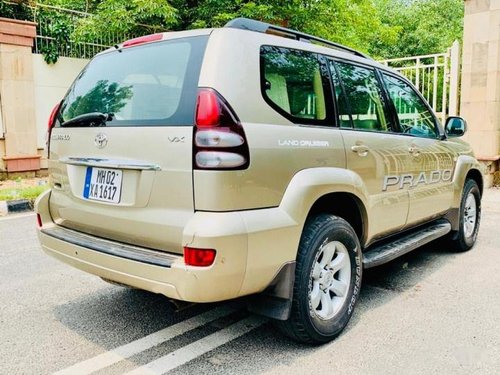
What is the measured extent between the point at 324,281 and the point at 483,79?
8.02m

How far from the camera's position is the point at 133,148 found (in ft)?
8.36

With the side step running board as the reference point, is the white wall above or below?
above

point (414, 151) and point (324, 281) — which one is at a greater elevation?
point (414, 151)

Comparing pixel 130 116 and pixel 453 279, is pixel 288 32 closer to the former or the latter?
pixel 130 116

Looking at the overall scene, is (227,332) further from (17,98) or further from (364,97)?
(17,98)

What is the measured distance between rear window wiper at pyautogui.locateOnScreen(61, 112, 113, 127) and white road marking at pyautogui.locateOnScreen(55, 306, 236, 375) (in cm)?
130

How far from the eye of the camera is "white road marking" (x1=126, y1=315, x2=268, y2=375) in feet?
8.38

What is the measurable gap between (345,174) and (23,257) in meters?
3.32

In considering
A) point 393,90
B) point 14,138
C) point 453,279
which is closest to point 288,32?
point 393,90

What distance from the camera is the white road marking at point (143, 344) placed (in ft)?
8.43

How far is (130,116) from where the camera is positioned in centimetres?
264

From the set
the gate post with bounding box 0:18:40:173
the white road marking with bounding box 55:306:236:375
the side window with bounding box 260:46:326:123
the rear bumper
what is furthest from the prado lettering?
the gate post with bounding box 0:18:40:173

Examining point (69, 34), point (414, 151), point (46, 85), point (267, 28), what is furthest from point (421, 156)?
point (69, 34)

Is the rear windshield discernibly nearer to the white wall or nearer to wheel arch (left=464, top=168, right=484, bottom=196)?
wheel arch (left=464, top=168, right=484, bottom=196)
